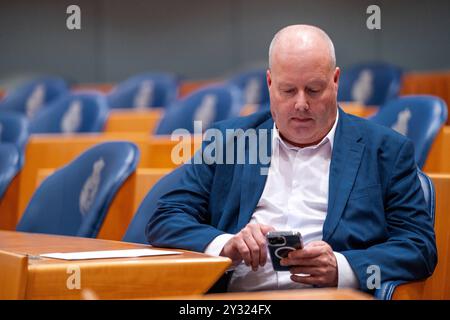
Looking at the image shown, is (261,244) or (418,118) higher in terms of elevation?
(418,118)

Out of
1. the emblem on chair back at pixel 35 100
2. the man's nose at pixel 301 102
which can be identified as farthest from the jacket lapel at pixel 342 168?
the emblem on chair back at pixel 35 100

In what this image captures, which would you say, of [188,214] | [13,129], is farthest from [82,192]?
[13,129]

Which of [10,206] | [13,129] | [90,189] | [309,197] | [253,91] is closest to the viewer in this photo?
[309,197]

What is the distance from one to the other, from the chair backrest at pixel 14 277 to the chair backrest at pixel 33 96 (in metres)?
5.89

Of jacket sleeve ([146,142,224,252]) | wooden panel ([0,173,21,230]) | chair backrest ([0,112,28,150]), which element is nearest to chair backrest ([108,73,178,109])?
chair backrest ([0,112,28,150])

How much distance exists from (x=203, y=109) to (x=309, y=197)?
8.62ft

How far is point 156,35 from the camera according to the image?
32.4 ft

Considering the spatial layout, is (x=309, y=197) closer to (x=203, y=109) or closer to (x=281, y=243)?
(x=281, y=243)

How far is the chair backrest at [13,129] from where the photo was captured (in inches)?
169

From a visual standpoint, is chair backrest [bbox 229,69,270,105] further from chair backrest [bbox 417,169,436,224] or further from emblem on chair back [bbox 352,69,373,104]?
chair backrest [bbox 417,169,436,224]

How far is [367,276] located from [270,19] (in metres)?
6.88

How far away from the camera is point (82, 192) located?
9.50ft
